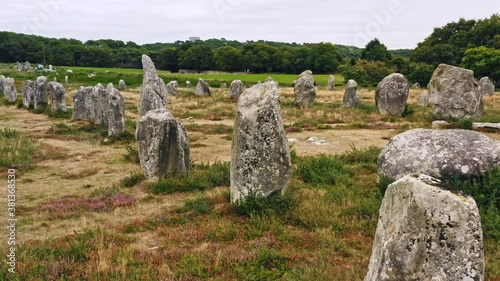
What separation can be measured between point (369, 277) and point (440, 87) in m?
19.3

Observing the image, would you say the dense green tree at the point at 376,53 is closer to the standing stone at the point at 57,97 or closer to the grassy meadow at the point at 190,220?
the standing stone at the point at 57,97

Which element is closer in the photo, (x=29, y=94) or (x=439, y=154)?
(x=439, y=154)

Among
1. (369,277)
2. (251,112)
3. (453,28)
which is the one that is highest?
(453,28)

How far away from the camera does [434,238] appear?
389cm

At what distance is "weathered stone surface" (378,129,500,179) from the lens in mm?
8609

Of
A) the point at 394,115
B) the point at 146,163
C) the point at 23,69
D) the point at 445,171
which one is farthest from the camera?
the point at 23,69

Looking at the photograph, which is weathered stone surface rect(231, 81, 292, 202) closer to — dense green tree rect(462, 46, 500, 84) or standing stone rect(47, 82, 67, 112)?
standing stone rect(47, 82, 67, 112)

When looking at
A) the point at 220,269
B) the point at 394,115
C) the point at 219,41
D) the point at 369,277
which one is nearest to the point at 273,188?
the point at 220,269

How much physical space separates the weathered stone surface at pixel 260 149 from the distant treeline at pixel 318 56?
52913 millimetres

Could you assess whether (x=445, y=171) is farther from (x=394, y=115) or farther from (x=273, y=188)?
(x=394, y=115)

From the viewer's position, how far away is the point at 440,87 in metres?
21.7

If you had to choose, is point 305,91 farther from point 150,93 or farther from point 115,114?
point 115,114

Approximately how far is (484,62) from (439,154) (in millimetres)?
52265

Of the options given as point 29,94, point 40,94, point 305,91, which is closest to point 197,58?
point 29,94
